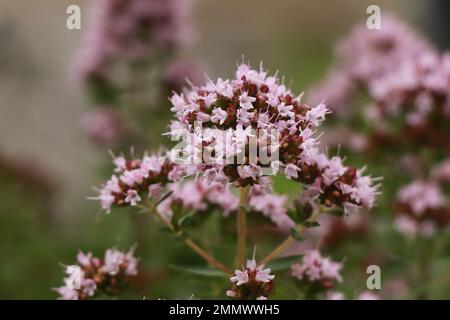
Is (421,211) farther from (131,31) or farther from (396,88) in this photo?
(131,31)

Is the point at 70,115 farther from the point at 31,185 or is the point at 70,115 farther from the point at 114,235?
the point at 114,235

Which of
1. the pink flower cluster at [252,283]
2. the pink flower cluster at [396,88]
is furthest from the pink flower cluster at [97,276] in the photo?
the pink flower cluster at [396,88]

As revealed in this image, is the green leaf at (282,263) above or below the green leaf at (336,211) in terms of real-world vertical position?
below

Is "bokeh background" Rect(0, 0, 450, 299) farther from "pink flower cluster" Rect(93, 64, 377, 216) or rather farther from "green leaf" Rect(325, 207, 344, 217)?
"green leaf" Rect(325, 207, 344, 217)

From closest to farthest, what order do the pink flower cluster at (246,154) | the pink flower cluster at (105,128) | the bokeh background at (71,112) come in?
the pink flower cluster at (246,154) → the bokeh background at (71,112) → the pink flower cluster at (105,128)

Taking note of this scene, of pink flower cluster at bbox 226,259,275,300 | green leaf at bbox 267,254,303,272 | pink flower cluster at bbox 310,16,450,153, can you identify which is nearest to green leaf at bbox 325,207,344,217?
green leaf at bbox 267,254,303,272

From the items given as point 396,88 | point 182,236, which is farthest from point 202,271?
point 396,88

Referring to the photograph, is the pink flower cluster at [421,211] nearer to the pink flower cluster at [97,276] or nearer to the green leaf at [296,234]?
the green leaf at [296,234]
